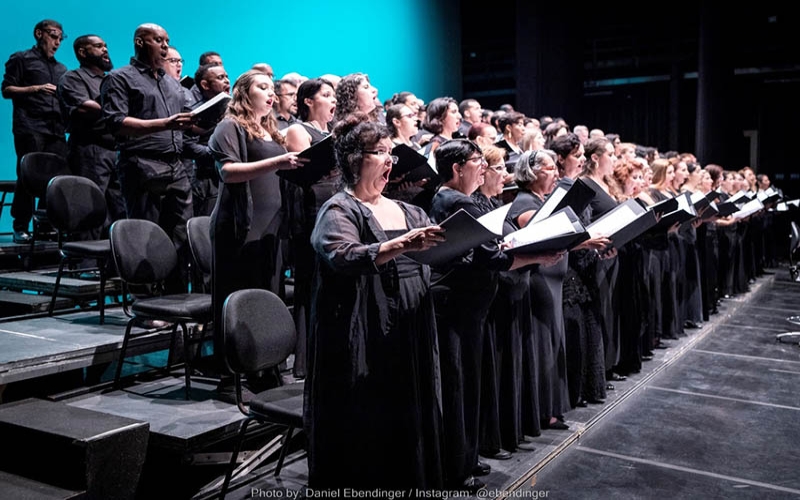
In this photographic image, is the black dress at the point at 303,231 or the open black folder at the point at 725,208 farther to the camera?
the open black folder at the point at 725,208

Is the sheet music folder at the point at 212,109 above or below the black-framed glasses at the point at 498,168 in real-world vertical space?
above

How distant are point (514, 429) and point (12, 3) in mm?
4619

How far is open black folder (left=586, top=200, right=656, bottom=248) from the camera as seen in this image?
3.89 metres

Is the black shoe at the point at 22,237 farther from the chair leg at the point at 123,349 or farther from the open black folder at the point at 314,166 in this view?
the open black folder at the point at 314,166

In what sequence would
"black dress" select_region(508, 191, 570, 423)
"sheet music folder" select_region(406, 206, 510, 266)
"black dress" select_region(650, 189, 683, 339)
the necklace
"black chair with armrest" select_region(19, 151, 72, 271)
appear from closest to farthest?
"sheet music folder" select_region(406, 206, 510, 266), "black dress" select_region(508, 191, 570, 423), the necklace, "black chair with armrest" select_region(19, 151, 72, 271), "black dress" select_region(650, 189, 683, 339)

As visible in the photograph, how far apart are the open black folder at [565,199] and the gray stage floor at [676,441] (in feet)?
3.42

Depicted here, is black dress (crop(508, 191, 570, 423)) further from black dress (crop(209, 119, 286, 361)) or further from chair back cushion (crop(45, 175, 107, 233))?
chair back cushion (crop(45, 175, 107, 233))

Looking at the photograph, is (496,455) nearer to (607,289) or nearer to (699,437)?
(699,437)

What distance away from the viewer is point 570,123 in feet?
34.3

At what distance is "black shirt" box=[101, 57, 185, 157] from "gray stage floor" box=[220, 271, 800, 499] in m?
1.93

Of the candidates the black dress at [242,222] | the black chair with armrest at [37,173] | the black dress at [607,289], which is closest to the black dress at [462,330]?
the black dress at [242,222]

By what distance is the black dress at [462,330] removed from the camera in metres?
2.95

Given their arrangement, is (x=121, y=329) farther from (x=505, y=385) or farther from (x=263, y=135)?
(x=505, y=385)

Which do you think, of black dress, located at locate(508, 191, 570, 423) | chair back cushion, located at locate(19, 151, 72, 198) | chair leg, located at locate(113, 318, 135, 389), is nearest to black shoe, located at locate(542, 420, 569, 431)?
black dress, located at locate(508, 191, 570, 423)
